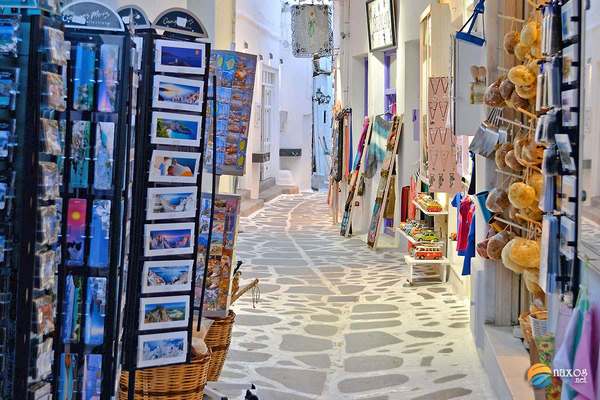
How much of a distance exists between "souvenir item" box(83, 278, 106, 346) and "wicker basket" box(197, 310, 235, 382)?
184 cm

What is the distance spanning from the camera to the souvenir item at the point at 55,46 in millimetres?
2658

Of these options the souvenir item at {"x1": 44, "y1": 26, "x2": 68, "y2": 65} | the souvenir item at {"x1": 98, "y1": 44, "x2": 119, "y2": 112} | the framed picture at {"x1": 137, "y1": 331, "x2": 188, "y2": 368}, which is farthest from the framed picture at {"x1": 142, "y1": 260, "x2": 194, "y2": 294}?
the souvenir item at {"x1": 44, "y1": 26, "x2": 68, "y2": 65}

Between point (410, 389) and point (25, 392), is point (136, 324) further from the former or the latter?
point (410, 389)

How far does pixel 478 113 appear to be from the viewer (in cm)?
623

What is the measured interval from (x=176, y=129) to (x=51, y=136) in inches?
42.5

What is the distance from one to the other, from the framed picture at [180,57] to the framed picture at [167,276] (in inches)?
30.9

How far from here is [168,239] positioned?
3.74m

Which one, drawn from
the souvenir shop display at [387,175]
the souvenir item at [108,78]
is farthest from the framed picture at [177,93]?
the souvenir shop display at [387,175]

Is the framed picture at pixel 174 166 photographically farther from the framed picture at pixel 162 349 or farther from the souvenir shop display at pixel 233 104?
the souvenir shop display at pixel 233 104

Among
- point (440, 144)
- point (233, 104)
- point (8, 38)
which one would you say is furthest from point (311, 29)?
point (8, 38)

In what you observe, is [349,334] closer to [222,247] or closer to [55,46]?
[222,247]

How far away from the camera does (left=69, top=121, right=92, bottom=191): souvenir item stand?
3045 millimetres

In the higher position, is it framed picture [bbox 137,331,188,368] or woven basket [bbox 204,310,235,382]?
framed picture [bbox 137,331,188,368]

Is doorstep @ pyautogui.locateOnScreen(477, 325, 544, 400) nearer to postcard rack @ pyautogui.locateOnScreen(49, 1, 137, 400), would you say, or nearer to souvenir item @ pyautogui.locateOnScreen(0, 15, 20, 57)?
postcard rack @ pyautogui.locateOnScreen(49, 1, 137, 400)
